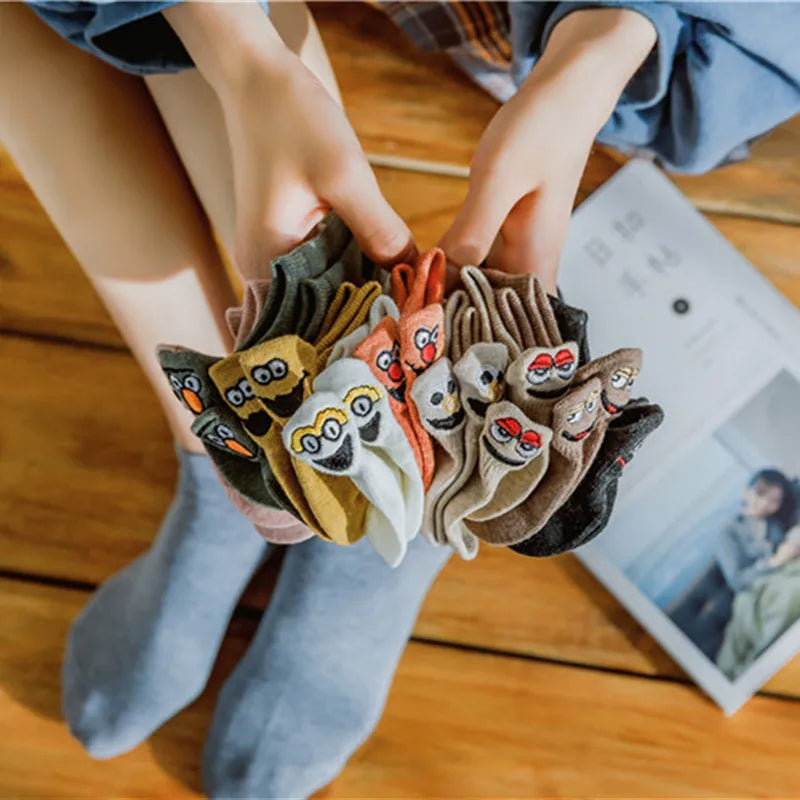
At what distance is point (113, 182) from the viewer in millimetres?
521

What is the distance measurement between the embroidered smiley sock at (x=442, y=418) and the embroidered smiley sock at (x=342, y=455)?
20 mm

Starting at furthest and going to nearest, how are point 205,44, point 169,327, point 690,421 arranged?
point 690,421 < point 169,327 < point 205,44

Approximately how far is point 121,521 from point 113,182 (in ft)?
0.96

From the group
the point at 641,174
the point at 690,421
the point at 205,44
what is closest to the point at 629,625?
the point at 690,421

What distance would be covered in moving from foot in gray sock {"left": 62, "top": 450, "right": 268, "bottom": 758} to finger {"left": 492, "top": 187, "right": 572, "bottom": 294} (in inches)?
11.4

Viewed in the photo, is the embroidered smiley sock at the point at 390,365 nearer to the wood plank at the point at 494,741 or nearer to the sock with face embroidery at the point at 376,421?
the sock with face embroidery at the point at 376,421

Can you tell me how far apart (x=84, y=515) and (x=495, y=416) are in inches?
18.7

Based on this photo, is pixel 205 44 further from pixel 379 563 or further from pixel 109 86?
pixel 379 563

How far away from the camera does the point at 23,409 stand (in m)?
0.70

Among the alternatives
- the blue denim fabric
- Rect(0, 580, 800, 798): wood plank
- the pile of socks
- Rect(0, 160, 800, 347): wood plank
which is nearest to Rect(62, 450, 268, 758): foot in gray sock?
Rect(0, 580, 800, 798): wood plank

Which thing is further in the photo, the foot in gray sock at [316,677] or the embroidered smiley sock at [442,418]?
the foot in gray sock at [316,677]

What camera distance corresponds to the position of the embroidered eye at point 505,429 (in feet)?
1.04

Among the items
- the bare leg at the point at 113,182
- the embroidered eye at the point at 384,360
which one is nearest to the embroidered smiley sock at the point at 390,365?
the embroidered eye at the point at 384,360

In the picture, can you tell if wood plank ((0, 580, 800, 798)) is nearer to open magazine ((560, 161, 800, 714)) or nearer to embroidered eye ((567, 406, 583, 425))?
open magazine ((560, 161, 800, 714))
